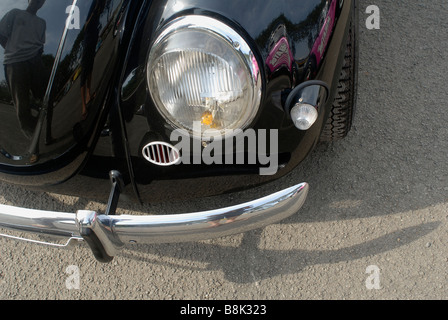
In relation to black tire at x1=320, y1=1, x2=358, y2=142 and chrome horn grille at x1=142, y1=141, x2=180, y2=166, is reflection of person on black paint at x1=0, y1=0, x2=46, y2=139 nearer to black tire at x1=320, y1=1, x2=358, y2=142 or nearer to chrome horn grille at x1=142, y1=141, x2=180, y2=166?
chrome horn grille at x1=142, y1=141, x2=180, y2=166

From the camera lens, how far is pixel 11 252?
1944 mm

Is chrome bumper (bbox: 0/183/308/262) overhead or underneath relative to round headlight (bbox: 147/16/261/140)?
underneath

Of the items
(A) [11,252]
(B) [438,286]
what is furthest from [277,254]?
(A) [11,252]

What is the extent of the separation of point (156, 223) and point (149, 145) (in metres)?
0.27

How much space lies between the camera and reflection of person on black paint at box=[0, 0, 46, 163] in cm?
136

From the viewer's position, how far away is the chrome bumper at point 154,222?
4.26 feet

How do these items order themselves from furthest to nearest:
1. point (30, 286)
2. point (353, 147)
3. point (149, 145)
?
point (353, 147) → point (30, 286) → point (149, 145)

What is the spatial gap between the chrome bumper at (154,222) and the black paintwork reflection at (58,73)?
0.90 ft

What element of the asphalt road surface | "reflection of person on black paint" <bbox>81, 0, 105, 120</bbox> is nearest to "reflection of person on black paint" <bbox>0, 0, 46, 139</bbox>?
"reflection of person on black paint" <bbox>81, 0, 105, 120</bbox>

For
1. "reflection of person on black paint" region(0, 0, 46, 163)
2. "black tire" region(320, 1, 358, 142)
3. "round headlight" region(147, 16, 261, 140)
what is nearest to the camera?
"round headlight" region(147, 16, 261, 140)

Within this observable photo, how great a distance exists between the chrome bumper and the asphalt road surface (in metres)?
0.48

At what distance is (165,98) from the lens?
133cm

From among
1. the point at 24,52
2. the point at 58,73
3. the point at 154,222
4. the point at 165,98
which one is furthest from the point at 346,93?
the point at 24,52
